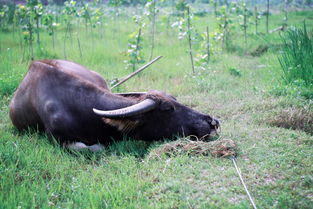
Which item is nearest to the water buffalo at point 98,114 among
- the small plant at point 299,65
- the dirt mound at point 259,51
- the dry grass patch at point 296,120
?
the dry grass patch at point 296,120

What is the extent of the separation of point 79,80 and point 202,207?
2.29 metres

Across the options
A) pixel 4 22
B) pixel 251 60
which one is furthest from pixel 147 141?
pixel 4 22

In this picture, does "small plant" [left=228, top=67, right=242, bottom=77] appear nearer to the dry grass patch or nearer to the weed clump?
the dry grass patch

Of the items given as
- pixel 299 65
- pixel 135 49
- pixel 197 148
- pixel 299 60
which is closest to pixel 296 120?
pixel 299 65

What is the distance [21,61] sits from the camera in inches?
269

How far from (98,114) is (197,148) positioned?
1.14 m

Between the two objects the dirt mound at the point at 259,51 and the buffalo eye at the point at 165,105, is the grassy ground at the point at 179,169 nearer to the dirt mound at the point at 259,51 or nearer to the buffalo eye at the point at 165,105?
the buffalo eye at the point at 165,105

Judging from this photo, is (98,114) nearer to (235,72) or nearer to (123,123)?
(123,123)

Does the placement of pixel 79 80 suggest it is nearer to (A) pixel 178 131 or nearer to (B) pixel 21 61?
(A) pixel 178 131

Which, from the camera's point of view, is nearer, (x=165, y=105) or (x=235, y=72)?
(x=165, y=105)

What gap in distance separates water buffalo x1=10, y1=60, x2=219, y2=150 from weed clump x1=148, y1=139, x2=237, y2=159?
0.30 metres

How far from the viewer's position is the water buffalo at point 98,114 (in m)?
3.64

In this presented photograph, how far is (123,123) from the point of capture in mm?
3674

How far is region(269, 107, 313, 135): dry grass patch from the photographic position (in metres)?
4.18
